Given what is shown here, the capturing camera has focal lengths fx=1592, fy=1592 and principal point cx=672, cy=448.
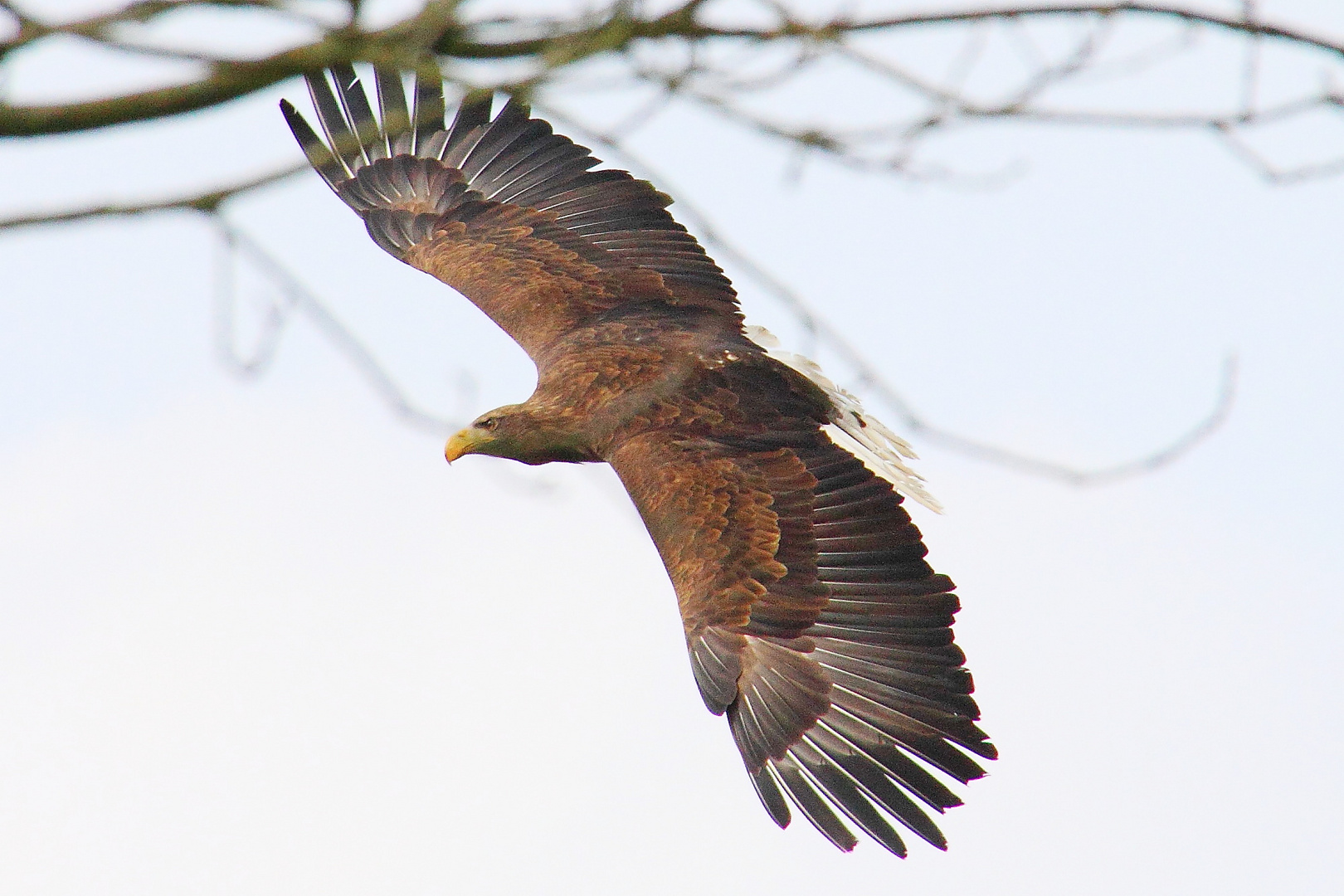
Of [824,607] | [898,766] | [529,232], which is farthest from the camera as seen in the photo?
[529,232]

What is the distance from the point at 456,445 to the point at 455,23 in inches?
155

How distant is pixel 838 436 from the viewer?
20.7ft

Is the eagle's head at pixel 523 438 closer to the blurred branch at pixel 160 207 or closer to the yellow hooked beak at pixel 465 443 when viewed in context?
the yellow hooked beak at pixel 465 443

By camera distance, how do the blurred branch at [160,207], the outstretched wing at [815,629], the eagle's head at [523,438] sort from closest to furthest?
1. the blurred branch at [160,207]
2. the outstretched wing at [815,629]
3. the eagle's head at [523,438]

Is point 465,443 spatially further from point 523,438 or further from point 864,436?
point 864,436

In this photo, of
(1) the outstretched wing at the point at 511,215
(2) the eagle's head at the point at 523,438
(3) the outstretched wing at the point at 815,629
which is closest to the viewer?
(3) the outstretched wing at the point at 815,629

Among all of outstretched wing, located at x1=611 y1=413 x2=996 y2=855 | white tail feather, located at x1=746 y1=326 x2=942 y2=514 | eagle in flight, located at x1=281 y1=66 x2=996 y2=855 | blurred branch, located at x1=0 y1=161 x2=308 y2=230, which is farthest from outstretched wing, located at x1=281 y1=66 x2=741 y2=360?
blurred branch, located at x1=0 y1=161 x2=308 y2=230

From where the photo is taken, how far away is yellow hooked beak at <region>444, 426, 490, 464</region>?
6.25 m

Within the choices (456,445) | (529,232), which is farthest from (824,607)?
(529,232)

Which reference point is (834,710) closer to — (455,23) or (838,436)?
(838,436)

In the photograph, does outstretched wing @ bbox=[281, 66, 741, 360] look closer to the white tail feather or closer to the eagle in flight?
the eagle in flight

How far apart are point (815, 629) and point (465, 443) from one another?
5.65ft

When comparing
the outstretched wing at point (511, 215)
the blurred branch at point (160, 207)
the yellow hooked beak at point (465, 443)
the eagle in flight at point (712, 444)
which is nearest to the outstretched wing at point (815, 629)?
the eagle in flight at point (712, 444)

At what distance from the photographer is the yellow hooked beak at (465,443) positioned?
20.5 feet
